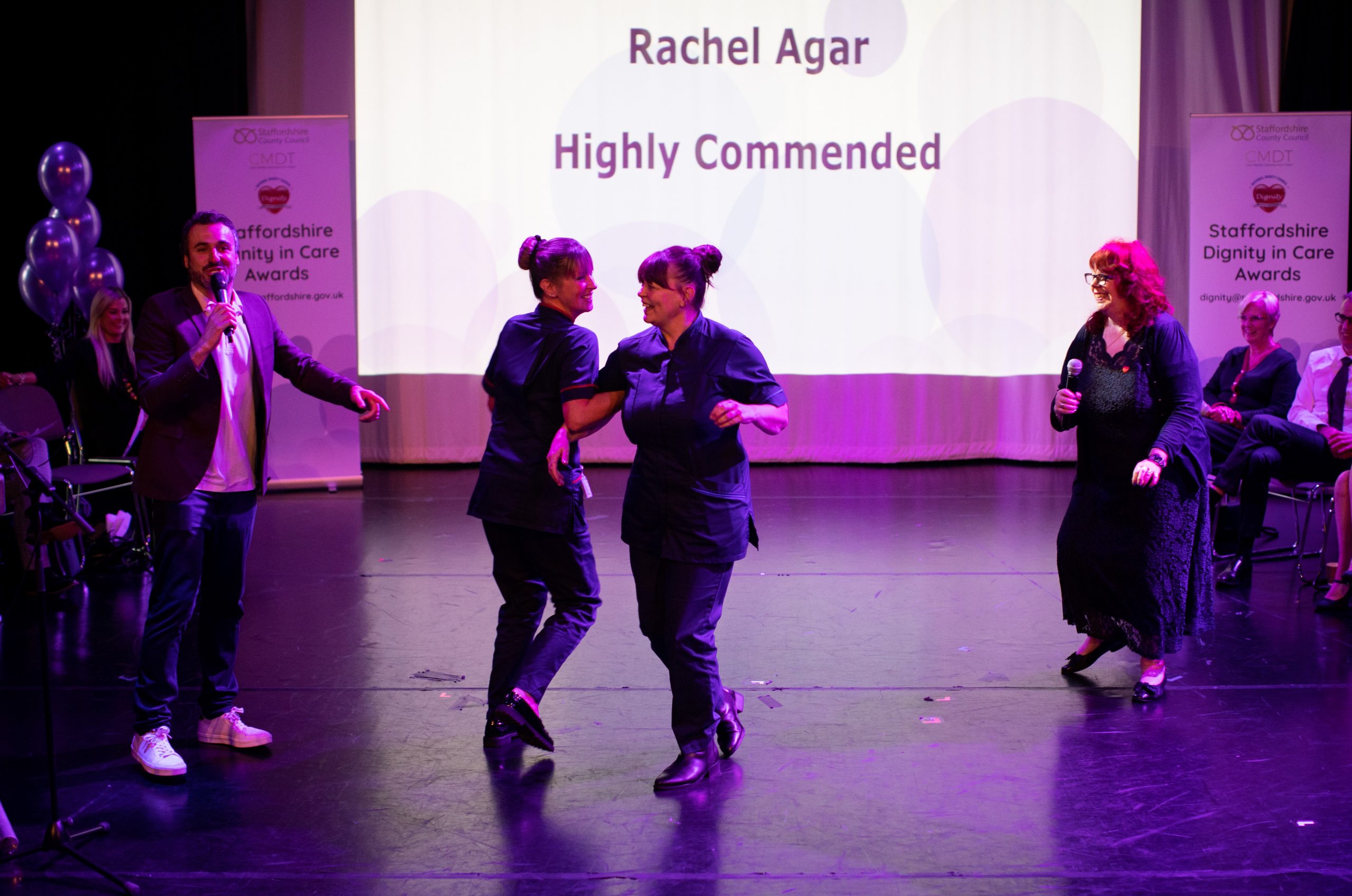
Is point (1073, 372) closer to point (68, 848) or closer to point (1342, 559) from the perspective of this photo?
point (1342, 559)

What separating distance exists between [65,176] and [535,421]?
18.5 feet

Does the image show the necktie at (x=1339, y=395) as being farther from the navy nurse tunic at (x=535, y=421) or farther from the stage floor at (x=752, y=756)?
the navy nurse tunic at (x=535, y=421)

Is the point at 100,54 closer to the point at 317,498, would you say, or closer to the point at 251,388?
the point at 317,498

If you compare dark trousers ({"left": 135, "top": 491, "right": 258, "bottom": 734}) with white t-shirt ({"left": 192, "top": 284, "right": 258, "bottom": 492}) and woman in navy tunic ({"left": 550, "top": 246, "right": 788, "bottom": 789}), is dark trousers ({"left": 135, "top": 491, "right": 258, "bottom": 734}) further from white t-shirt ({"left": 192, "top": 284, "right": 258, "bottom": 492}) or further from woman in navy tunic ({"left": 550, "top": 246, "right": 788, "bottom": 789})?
woman in navy tunic ({"left": 550, "top": 246, "right": 788, "bottom": 789})

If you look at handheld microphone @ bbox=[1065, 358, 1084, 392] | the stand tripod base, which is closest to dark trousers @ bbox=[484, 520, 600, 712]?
the stand tripod base

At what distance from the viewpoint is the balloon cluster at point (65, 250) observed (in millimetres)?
7402

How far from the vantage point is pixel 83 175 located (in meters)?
7.59

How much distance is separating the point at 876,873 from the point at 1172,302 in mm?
7840

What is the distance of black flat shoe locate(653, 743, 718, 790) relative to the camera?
3.03 metres

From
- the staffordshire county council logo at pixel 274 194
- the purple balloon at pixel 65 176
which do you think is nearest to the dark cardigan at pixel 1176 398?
the staffordshire county council logo at pixel 274 194

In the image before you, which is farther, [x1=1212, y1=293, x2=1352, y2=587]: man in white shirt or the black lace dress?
[x1=1212, y1=293, x2=1352, y2=587]: man in white shirt

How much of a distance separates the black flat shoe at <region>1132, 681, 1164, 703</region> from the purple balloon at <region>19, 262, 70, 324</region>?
664 cm

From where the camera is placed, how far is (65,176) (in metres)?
7.50

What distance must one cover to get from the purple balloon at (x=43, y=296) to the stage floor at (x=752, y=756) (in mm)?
2911
